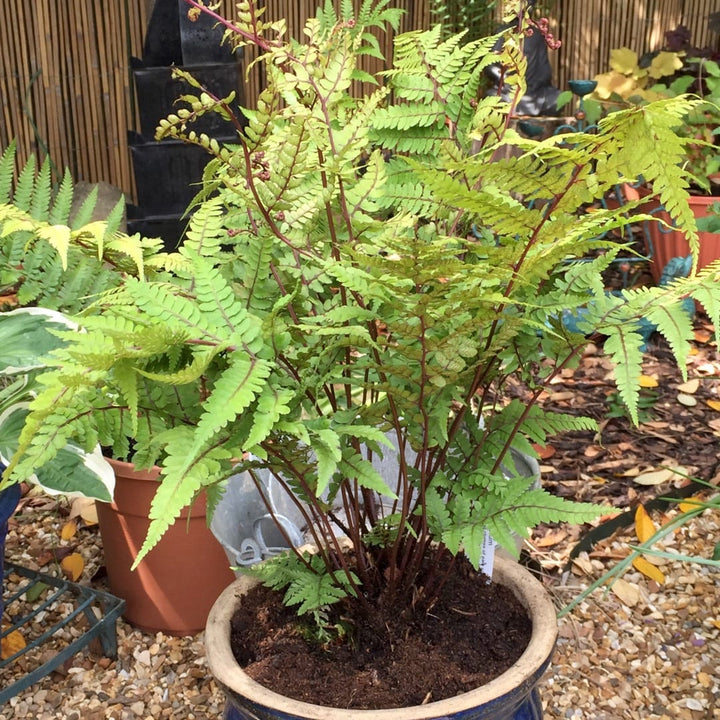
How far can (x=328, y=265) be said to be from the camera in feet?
2.69

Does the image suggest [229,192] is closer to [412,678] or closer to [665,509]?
[412,678]

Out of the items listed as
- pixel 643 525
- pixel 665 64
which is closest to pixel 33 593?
pixel 643 525

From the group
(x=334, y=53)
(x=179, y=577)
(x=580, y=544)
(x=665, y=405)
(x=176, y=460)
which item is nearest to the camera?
(x=176, y=460)

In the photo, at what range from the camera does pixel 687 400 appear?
107 inches

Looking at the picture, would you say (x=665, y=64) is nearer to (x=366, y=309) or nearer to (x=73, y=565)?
(x=73, y=565)

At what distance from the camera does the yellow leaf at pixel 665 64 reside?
379cm

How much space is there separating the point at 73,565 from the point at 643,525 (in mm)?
1377

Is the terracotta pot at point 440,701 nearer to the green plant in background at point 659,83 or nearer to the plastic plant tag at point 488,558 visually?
the plastic plant tag at point 488,558

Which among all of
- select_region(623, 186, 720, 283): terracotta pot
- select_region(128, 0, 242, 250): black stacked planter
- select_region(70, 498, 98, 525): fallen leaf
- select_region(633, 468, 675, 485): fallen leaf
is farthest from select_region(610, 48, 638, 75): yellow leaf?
select_region(70, 498, 98, 525): fallen leaf

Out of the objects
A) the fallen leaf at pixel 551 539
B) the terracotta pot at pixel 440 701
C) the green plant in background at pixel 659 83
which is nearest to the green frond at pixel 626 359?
the terracotta pot at pixel 440 701

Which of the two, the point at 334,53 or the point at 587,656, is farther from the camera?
the point at 587,656

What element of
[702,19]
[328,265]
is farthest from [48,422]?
[702,19]

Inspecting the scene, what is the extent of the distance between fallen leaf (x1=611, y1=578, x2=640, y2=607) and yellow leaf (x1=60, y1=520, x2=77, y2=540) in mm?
1319

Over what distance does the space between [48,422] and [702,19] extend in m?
4.40
